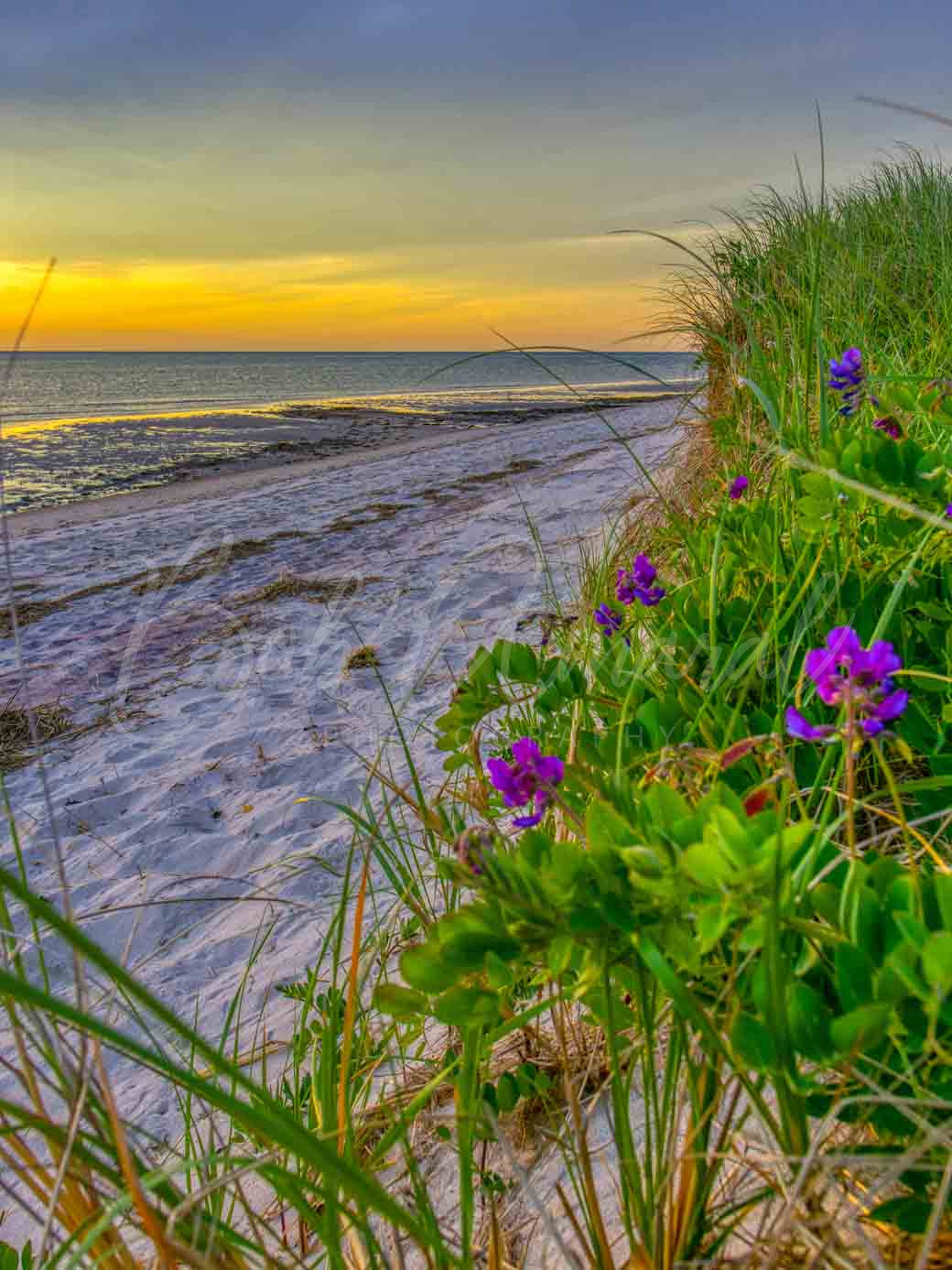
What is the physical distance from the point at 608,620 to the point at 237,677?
3.14 metres

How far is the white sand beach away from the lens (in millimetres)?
2523

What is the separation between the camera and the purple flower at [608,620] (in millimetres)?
1809

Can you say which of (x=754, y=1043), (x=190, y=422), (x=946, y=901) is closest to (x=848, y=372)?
(x=946, y=901)

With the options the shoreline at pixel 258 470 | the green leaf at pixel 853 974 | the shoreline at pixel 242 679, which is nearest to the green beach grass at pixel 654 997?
the green leaf at pixel 853 974

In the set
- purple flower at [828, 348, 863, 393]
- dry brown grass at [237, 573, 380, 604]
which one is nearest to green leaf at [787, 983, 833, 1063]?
purple flower at [828, 348, 863, 393]

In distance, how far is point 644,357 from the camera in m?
67.0

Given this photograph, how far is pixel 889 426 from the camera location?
6.20 feet

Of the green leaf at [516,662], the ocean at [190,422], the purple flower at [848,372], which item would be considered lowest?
the green leaf at [516,662]

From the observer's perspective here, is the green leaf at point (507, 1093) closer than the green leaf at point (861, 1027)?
No

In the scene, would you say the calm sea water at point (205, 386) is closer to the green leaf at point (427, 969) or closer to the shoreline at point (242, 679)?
the shoreline at point (242, 679)

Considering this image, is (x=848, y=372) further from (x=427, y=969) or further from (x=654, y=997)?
(x=427, y=969)

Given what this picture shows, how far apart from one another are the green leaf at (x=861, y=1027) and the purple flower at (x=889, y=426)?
151cm

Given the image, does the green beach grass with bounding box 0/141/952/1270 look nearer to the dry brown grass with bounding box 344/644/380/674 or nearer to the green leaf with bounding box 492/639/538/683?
the green leaf with bounding box 492/639/538/683

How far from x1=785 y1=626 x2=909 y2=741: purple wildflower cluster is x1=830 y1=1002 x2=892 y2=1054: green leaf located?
205 millimetres
